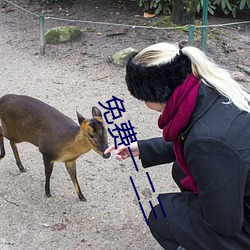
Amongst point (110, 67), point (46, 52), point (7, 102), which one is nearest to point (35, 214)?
point (7, 102)

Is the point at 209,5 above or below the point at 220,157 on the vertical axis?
below

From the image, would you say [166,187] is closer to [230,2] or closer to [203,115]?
[203,115]

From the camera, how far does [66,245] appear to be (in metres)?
3.03

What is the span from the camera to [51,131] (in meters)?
3.29

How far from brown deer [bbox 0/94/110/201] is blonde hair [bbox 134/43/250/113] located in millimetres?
938

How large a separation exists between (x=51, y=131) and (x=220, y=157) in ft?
5.27

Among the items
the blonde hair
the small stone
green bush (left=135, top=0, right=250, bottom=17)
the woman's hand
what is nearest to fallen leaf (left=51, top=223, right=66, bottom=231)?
the woman's hand

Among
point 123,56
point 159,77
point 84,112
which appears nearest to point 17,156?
point 84,112

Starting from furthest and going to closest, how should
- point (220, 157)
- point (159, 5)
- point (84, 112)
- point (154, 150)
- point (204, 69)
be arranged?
1. point (159, 5)
2. point (84, 112)
3. point (154, 150)
4. point (204, 69)
5. point (220, 157)

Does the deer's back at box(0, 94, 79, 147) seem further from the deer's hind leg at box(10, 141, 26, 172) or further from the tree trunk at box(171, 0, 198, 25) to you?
the tree trunk at box(171, 0, 198, 25)

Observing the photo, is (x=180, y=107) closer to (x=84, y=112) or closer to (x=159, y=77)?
(x=159, y=77)

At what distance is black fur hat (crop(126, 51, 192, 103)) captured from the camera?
2035mm

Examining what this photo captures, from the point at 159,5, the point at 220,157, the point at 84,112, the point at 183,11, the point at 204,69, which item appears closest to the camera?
the point at 220,157

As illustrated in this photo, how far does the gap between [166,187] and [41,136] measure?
99 centimetres
